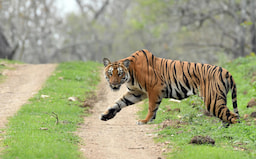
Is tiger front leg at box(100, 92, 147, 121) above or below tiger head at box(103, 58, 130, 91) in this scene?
below

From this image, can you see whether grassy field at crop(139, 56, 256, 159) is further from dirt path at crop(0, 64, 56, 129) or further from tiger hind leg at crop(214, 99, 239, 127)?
dirt path at crop(0, 64, 56, 129)

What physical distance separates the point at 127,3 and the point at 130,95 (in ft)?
137

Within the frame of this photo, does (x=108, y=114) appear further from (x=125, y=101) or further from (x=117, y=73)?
(x=117, y=73)

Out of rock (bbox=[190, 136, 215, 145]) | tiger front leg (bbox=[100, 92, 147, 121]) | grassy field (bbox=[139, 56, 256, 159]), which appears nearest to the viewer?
grassy field (bbox=[139, 56, 256, 159])

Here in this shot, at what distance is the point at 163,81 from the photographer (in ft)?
29.3

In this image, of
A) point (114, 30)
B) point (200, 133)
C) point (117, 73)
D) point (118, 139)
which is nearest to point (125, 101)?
point (117, 73)

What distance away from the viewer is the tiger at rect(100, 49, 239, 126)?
824 centimetres

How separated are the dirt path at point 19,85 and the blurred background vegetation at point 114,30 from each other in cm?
1108

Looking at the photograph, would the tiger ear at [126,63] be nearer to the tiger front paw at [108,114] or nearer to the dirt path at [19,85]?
the tiger front paw at [108,114]

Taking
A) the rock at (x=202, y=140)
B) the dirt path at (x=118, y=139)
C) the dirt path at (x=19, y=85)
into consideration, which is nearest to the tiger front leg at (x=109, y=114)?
the dirt path at (x=118, y=139)

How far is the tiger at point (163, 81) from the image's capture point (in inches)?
324

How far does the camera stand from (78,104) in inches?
474

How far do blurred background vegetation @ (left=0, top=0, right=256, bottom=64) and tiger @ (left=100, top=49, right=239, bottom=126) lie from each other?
1731 centimetres

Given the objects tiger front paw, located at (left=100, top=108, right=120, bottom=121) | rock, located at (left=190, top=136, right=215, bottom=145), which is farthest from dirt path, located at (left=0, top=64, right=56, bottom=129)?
rock, located at (left=190, top=136, right=215, bottom=145)
